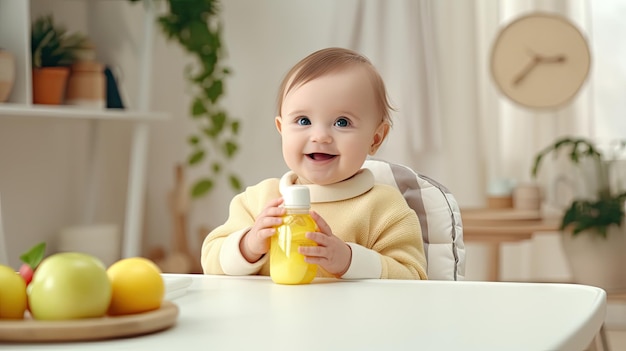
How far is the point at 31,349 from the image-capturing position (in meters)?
0.78

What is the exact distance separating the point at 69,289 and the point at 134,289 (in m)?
0.06

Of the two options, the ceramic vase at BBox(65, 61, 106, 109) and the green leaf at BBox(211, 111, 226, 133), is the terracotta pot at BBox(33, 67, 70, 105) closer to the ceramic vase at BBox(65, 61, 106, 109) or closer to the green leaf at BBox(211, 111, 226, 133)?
the ceramic vase at BBox(65, 61, 106, 109)

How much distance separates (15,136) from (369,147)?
7.99 feet

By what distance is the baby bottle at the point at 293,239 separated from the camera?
45.5 inches

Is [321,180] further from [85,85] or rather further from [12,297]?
[85,85]

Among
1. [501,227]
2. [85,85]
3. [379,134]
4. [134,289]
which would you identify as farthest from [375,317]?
[85,85]

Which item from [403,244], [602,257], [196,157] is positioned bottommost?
[602,257]

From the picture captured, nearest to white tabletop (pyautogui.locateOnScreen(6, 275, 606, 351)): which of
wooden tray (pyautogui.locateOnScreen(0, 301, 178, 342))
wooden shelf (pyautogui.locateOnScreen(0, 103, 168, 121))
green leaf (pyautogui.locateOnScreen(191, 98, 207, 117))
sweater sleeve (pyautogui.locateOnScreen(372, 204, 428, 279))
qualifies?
wooden tray (pyautogui.locateOnScreen(0, 301, 178, 342))

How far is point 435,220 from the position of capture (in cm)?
153

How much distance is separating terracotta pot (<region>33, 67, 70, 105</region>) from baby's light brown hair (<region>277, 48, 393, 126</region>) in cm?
203

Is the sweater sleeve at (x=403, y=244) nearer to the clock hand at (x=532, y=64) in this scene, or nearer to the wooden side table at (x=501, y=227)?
the wooden side table at (x=501, y=227)

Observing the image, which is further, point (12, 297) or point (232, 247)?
point (232, 247)

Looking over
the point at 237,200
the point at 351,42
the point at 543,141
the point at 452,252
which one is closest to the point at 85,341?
the point at 237,200

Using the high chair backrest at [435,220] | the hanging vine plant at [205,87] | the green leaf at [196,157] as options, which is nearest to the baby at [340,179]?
the high chair backrest at [435,220]
